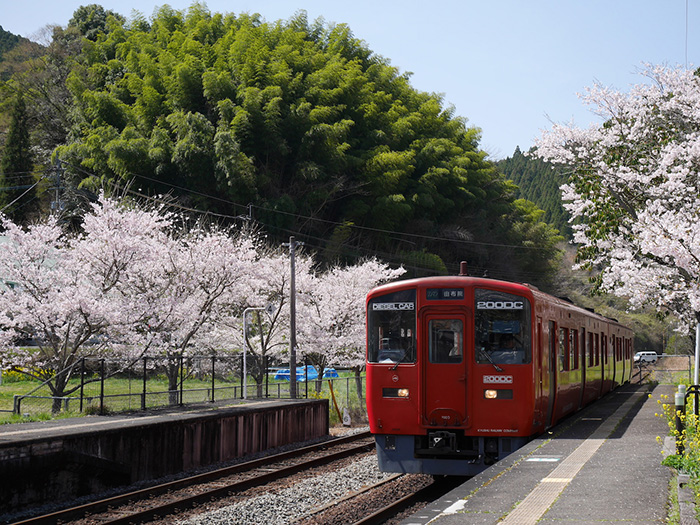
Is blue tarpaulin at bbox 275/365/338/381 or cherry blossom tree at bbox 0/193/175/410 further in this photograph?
blue tarpaulin at bbox 275/365/338/381

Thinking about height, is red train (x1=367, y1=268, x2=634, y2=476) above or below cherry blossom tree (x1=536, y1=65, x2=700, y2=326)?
below

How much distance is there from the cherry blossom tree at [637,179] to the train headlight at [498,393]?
464 centimetres

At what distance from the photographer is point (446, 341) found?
10.1m

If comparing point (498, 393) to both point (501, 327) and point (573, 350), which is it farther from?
point (573, 350)

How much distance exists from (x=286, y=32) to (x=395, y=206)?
12.7 m

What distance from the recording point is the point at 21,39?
247ft

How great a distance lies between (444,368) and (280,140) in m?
32.0

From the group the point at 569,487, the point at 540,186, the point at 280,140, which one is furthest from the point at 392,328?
the point at 540,186

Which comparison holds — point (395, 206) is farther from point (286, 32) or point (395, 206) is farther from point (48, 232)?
point (48, 232)

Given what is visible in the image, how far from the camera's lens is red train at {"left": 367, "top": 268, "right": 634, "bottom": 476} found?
9773mm

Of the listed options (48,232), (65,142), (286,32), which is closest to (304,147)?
(286,32)

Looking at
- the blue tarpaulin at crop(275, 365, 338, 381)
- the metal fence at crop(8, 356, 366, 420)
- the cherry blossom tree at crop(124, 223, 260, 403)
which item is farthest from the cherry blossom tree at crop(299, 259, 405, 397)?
the cherry blossom tree at crop(124, 223, 260, 403)

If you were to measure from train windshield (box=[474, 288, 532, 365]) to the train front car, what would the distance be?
0.01m

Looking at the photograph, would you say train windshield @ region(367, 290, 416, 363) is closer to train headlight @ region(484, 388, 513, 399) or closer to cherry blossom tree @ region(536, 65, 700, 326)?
train headlight @ region(484, 388, 513, 399)
